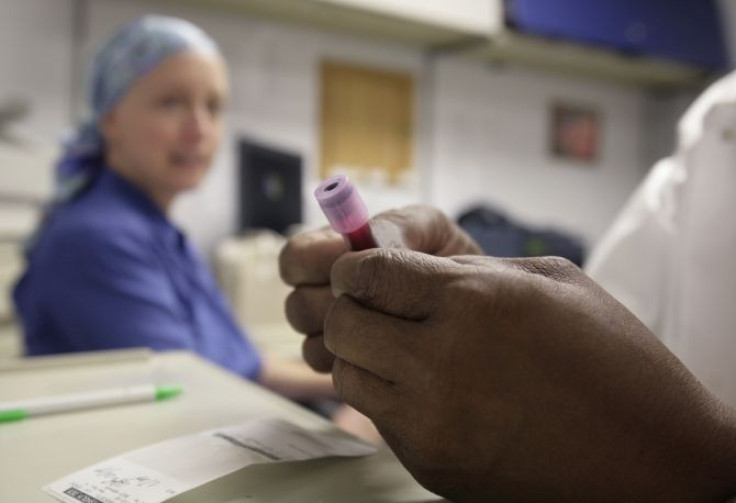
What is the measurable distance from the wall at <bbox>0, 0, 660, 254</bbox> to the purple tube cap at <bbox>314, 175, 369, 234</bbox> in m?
1.57

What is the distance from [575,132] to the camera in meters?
3.15

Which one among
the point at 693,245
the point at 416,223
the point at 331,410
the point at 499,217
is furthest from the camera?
the point at 499,217

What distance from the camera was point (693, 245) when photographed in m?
0.71

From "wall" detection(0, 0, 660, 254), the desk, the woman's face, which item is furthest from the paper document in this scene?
"wall" detection(0, 0, 660, 254)

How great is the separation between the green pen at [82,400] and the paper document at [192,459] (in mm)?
104

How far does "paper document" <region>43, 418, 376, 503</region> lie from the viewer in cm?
32

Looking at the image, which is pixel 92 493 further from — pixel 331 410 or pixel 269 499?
pixel 331 410

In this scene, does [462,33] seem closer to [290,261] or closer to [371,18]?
[371,18]

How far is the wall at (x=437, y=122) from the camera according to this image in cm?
224

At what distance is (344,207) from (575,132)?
304 cm

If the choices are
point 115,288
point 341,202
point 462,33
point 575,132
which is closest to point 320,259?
point 341,202

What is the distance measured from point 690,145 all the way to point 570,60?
88.9 inches

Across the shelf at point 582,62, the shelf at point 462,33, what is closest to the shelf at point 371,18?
the shelf at point 462,33

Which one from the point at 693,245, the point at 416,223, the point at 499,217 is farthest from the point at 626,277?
the point at 499,217
